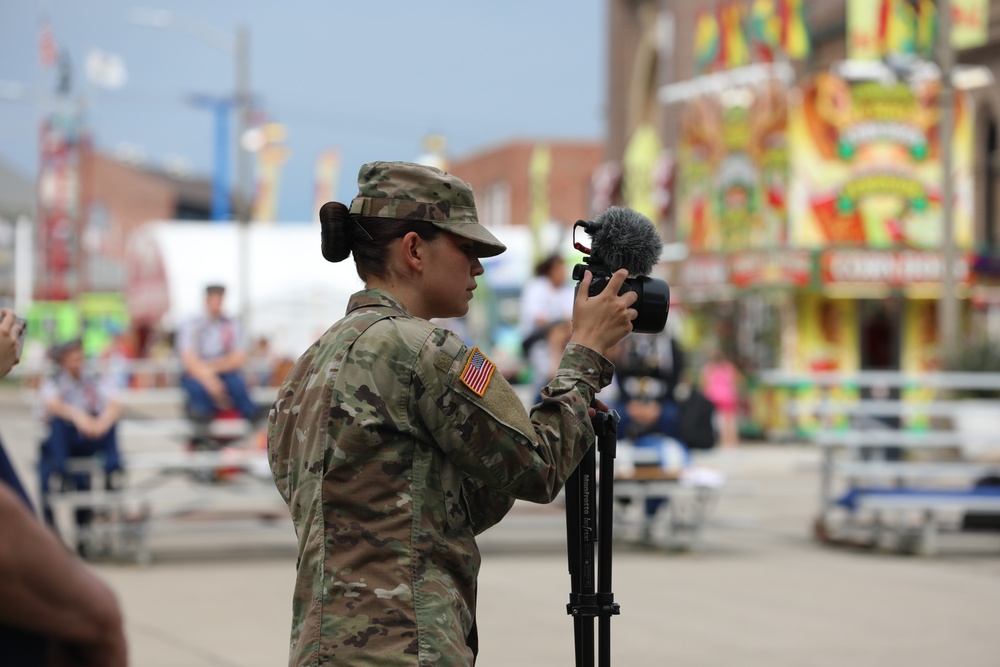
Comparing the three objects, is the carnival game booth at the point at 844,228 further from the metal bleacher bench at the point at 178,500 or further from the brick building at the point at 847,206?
the metal bleacher bench at the point at 178,500

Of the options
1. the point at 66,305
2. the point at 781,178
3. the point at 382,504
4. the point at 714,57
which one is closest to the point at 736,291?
the point at 781,178

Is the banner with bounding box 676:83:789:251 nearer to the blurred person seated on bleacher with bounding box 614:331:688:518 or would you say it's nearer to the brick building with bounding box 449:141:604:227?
the blurred person seated on bleacher with bounding box 614:331:688:518

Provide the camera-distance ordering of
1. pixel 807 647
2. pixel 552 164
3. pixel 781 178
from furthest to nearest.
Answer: pixel 552 164 < pixel 781 178 < pixel 807 647

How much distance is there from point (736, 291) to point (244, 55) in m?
11.2

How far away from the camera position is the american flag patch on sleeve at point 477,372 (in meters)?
2.93

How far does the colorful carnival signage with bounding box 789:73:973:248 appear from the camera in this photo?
2609cm

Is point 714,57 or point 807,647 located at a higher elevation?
point 714,57

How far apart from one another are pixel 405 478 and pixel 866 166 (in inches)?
963

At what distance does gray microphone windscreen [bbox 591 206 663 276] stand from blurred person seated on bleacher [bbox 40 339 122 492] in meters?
8.98

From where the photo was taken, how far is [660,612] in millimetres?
9016

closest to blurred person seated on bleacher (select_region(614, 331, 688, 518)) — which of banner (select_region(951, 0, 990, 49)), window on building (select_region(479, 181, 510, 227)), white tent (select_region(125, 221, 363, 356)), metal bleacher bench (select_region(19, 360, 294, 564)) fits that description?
metal bleacher bench (select_region(19, 360, 294, 564))

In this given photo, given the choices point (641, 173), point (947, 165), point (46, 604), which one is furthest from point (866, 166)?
point (46, 604)

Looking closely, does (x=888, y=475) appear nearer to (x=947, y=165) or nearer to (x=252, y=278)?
(x=947, y=165)

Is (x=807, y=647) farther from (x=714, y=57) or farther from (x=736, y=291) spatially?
(x=714, y=57)
